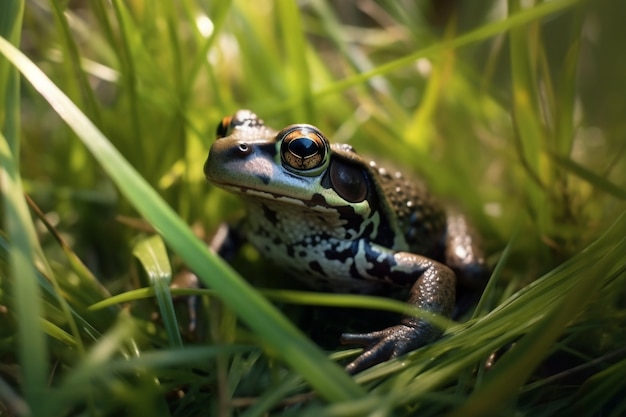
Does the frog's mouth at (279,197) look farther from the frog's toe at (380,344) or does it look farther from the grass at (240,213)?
the frog's toe at (380,344)

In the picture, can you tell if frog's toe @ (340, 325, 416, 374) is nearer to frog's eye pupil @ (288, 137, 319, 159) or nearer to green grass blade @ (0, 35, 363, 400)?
green grass blade @ (0, 35, 363, 400)

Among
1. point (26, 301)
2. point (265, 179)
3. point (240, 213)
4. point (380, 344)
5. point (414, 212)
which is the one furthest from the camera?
point (240, 213)

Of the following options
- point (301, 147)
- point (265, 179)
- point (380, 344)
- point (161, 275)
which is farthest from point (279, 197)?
point (380, 344)

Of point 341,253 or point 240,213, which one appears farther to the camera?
point 240,213

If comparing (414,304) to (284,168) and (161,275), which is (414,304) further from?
(161,275)

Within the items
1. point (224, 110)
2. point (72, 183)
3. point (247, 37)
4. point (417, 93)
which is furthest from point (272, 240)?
point (417, 93)

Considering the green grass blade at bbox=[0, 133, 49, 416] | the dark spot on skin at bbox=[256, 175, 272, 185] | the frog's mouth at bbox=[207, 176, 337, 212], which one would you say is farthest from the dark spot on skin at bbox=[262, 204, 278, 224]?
the green grass blade at bbox=[0, 133, 49, 416]

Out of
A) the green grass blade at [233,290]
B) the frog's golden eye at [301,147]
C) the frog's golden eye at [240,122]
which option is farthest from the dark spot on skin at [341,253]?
the green grass blade at [233,290]

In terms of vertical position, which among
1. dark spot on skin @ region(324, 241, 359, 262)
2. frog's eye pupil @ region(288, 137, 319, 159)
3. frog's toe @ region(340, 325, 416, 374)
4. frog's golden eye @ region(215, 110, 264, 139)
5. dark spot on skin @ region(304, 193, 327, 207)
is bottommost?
frog's toe @ region(340, 325, 416, 374)
